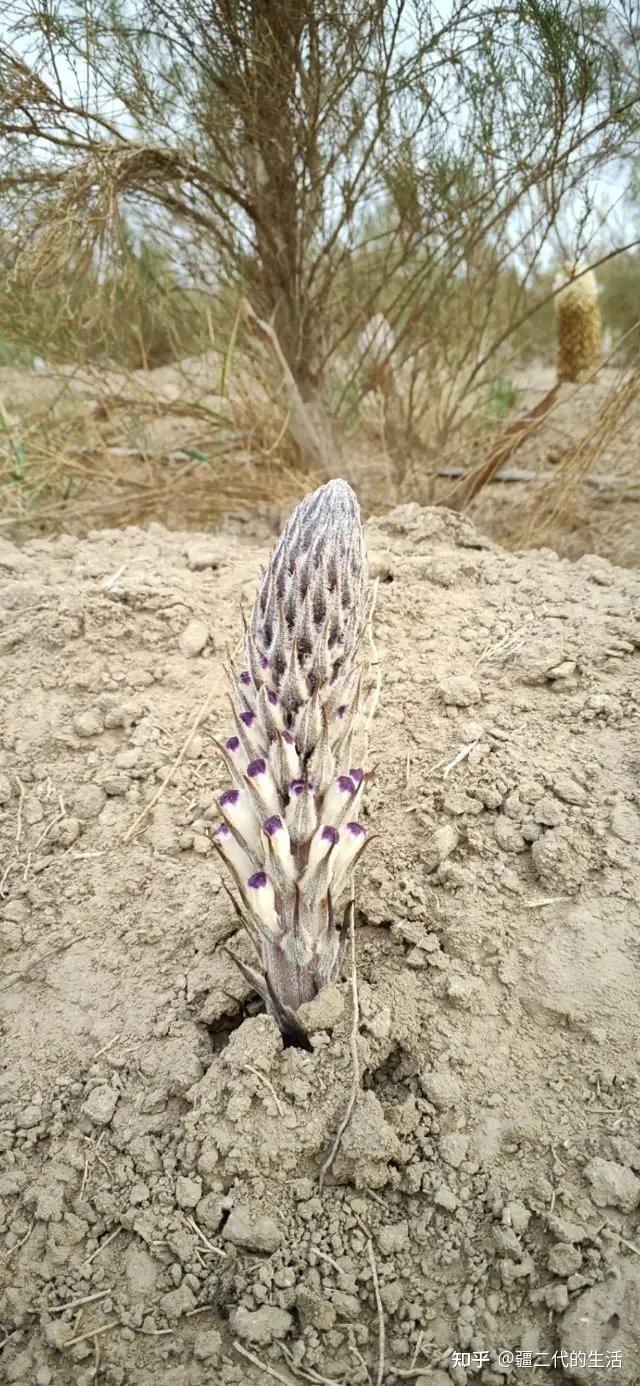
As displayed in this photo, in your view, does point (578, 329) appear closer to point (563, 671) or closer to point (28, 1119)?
point (563, 671)

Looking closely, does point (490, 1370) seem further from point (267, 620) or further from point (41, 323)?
point (41, 323)

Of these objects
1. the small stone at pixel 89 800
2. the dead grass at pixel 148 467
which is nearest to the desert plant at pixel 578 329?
the dead grass at pixel 148 467

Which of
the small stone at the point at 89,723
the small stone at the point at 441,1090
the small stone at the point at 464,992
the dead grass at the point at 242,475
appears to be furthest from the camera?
the dead grass at the point at 242,475

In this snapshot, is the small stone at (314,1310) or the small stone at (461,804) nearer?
the small stone at (314,1310)

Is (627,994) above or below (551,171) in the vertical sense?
below

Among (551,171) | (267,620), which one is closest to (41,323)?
(551,171)

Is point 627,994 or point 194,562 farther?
point 194,562

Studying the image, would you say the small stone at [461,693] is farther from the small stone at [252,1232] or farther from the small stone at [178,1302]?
the small stone at [178,1302]
